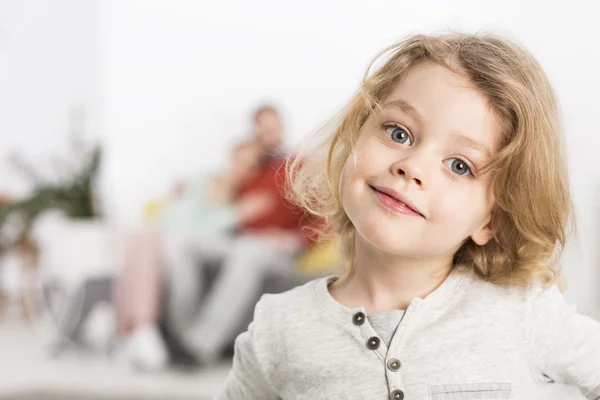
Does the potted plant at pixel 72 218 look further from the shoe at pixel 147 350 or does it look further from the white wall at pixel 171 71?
the shoe at pixel 147 350

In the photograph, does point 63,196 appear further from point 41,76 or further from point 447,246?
point 447,246

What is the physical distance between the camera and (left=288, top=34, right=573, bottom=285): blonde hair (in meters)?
0.85

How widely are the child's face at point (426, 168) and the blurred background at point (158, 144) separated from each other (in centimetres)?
206

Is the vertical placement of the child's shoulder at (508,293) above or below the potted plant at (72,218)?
above

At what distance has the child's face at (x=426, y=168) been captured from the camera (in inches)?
32.9

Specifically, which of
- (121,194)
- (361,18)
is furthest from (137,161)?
(361,18)

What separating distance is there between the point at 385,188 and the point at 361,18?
10.3 ft

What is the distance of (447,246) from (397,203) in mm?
79

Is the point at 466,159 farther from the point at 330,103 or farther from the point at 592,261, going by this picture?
the point at 330,103

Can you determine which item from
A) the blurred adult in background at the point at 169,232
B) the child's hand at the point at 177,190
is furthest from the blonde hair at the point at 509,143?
the child's hand at the point at 177,190

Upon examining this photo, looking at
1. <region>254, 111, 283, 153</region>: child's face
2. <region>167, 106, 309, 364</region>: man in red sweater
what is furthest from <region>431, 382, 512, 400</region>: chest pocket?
<region>254, 111, 283, 153</region>: child's face

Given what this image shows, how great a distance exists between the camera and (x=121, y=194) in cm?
463

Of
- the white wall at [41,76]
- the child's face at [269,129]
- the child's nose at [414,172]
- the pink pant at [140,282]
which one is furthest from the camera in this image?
the white wall at [41,76]

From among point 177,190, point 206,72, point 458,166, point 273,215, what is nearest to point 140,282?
point 273,215
